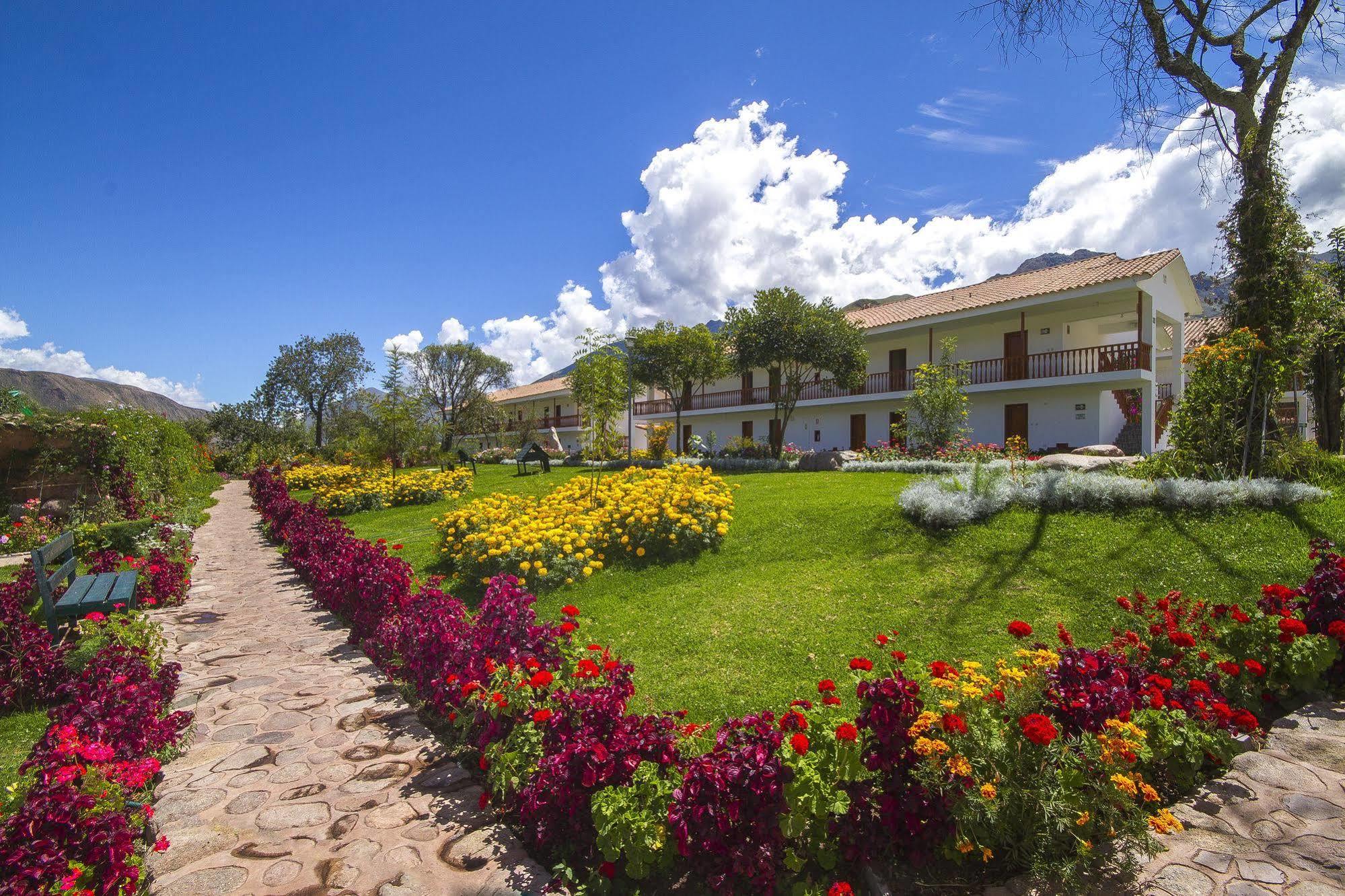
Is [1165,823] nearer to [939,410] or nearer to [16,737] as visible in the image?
[16,737]

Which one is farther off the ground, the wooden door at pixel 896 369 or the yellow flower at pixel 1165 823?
the wooden door at pixel 896 369

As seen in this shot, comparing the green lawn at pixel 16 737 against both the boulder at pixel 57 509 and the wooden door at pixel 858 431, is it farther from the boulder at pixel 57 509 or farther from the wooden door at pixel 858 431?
the wooden door at pixel 858 431

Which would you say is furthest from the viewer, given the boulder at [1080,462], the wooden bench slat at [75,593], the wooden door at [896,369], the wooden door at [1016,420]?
the wooden door at [896,369]

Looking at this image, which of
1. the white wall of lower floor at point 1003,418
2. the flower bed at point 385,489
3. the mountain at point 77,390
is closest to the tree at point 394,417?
the flower bed at point 385,489

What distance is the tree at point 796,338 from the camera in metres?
19.6

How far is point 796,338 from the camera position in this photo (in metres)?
19.6

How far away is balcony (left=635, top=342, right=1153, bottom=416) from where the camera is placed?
56.4 feet

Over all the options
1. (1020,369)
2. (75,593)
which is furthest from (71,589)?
(1020,369)

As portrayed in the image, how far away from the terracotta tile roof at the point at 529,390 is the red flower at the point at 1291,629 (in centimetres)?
4151

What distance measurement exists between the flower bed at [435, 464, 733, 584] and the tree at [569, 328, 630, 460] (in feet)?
9.30

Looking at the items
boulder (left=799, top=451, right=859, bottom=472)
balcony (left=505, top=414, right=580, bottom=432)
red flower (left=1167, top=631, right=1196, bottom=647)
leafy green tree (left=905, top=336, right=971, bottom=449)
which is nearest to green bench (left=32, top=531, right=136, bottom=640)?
red flower (left=1167, top=631, right=1196, bottom=647)

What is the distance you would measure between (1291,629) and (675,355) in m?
22.1

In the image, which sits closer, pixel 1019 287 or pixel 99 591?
pixel 99 591

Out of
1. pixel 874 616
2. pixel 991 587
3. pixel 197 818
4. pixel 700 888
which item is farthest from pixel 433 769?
pixel 991 587
